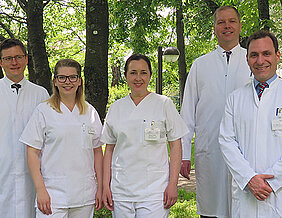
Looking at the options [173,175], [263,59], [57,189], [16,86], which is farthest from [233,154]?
[16,86]

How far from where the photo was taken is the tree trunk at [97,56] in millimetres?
5180

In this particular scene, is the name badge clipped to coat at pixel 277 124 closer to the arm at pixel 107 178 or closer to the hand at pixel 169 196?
the hand at pixel 169 196

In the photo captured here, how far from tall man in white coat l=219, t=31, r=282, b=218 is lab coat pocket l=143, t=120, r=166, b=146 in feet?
1.64

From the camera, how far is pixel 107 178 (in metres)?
3.33

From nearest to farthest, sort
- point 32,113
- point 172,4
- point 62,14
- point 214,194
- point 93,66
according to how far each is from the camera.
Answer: point 32,113 < point 214,194 < point 93,66 < point 172,4 < point 62,14

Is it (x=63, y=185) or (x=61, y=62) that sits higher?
(x=61, y=62)

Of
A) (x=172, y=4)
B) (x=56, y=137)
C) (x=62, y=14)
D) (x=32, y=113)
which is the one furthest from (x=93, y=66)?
(x=62, y=14)

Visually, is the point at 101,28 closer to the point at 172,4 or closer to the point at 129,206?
the point at 129,206

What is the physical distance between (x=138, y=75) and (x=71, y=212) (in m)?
1.31

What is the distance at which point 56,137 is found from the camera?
321 centimetres

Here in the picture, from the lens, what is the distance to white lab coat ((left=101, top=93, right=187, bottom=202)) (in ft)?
10.4

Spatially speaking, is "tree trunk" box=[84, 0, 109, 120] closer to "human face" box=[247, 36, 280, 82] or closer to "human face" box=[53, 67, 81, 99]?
"human face" box=[53, 67, 81, 99]

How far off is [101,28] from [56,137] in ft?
8.13

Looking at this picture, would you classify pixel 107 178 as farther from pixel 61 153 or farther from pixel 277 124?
pixel 277 124
